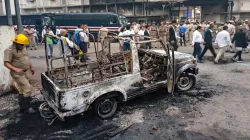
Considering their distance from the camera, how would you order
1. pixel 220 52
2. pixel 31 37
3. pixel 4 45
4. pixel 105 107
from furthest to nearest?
1. pixel 31 37
2. pixel 220 52
3. pixel 4 45
4. pixel 105 107

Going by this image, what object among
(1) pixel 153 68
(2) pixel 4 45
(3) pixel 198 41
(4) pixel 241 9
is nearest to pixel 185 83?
(1) pixel 153 68

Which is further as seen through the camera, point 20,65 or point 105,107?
point 20,65

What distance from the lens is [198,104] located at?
19.0ft

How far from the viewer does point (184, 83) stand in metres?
6.69

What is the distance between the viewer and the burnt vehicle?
4629mm

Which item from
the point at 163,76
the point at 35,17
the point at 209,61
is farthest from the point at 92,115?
the point at 35,17

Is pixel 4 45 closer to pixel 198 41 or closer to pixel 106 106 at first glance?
pixel 106 106

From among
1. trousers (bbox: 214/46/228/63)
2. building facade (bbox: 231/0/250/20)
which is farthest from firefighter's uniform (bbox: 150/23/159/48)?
building facade (bbox: 231/0/250/20)

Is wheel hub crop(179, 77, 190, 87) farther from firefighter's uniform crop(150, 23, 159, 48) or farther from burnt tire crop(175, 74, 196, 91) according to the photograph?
firefighter's uniform crop(150, 23, 159, 48)

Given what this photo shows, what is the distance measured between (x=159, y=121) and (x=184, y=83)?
208 centimetres

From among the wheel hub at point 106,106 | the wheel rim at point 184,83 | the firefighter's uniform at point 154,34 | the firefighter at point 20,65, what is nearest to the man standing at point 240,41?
the firefighter's uniform at point 154,34

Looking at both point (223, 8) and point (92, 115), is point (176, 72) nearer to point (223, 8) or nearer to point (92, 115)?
point (92, 115)

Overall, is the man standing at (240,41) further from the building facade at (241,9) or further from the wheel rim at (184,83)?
the building facade at (241,9)

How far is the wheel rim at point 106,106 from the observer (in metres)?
5.09
